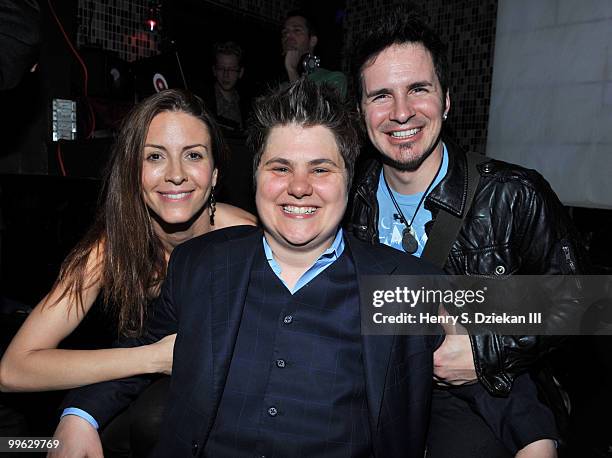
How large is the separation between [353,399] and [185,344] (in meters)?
0.51

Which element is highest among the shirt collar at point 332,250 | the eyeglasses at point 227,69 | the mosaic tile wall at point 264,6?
the mosaic tile wall at point 264,6

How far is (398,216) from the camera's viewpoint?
6.41ft

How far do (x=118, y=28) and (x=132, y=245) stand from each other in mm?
3520

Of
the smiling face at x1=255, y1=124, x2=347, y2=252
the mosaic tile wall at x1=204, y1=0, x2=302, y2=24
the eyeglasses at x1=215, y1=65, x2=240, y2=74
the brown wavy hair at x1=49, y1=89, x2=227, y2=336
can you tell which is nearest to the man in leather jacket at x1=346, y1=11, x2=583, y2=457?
the smiling face at x1=255, y1=124, x2=347, y2=252

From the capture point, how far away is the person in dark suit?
139cm

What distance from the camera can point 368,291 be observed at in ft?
4.83

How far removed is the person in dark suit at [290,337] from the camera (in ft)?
4.58

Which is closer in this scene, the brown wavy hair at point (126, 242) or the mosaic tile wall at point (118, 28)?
the brown wavy hair at point (126, 242)

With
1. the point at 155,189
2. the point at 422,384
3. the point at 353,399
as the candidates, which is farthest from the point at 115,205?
the point at 422,384

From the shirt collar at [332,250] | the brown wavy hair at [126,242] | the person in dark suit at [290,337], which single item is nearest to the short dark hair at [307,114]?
the person in dark suit at [290,337]

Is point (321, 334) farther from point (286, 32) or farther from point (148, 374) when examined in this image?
point (286, 32)

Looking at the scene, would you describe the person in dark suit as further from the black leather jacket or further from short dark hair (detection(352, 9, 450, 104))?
short dark hair (detection(352, 9, 450, 104))

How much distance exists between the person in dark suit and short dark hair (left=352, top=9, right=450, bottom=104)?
469 millimetres

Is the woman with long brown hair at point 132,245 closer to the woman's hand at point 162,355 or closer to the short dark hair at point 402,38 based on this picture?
the woman's hand at point 162,355
